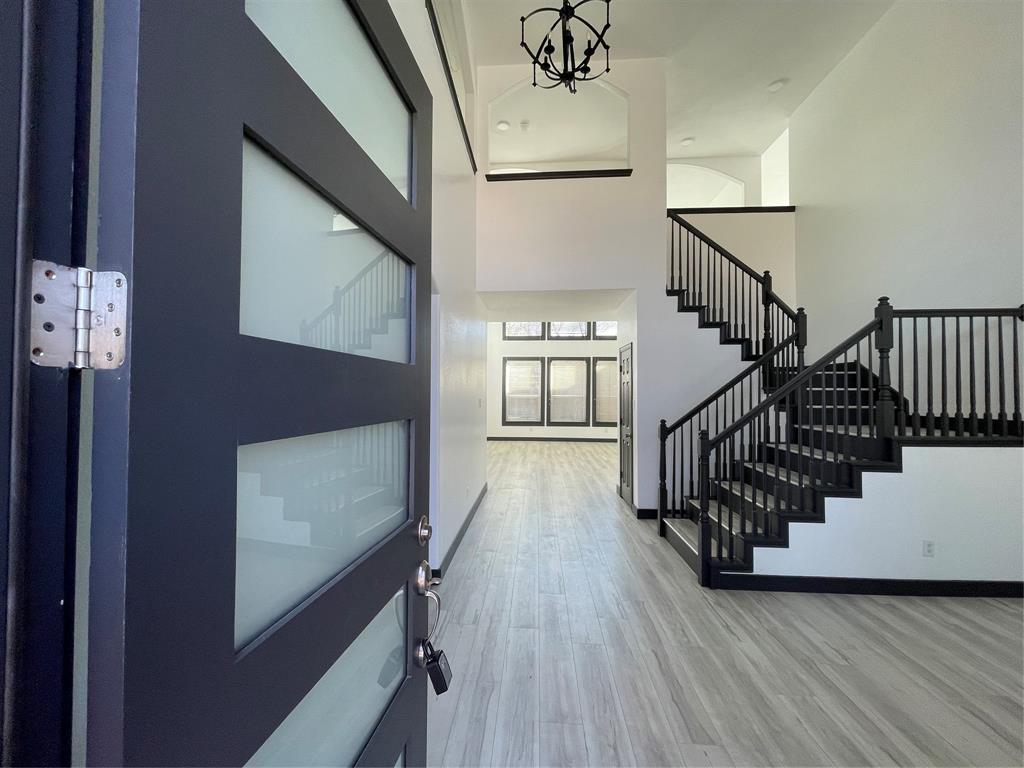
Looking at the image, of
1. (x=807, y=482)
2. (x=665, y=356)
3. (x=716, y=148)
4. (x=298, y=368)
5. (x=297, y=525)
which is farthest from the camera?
(x=716, y=148)

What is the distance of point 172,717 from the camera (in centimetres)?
43

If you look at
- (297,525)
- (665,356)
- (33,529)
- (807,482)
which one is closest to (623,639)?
(807,482)

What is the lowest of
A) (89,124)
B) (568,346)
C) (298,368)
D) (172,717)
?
(172,717)

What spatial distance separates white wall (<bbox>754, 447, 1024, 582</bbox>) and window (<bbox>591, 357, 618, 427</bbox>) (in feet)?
29.3

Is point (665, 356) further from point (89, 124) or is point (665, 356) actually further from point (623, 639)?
point (89, 124)

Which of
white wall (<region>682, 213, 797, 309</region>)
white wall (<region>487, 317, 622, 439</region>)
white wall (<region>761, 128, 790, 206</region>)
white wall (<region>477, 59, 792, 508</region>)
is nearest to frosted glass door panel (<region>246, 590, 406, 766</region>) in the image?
white wall (<region>477, 59, 792, 508</region>)

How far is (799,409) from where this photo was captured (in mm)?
3455

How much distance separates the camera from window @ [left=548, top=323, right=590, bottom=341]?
12.2 meters

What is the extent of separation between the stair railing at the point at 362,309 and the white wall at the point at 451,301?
221 centimetres

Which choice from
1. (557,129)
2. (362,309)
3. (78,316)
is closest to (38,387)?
(78,316)

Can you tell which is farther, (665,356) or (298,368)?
(665,356)

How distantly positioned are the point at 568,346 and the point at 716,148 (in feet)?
19.2

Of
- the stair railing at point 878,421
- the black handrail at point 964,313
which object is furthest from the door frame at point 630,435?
the black handrail at point 964,313

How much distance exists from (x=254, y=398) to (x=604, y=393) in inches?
473
